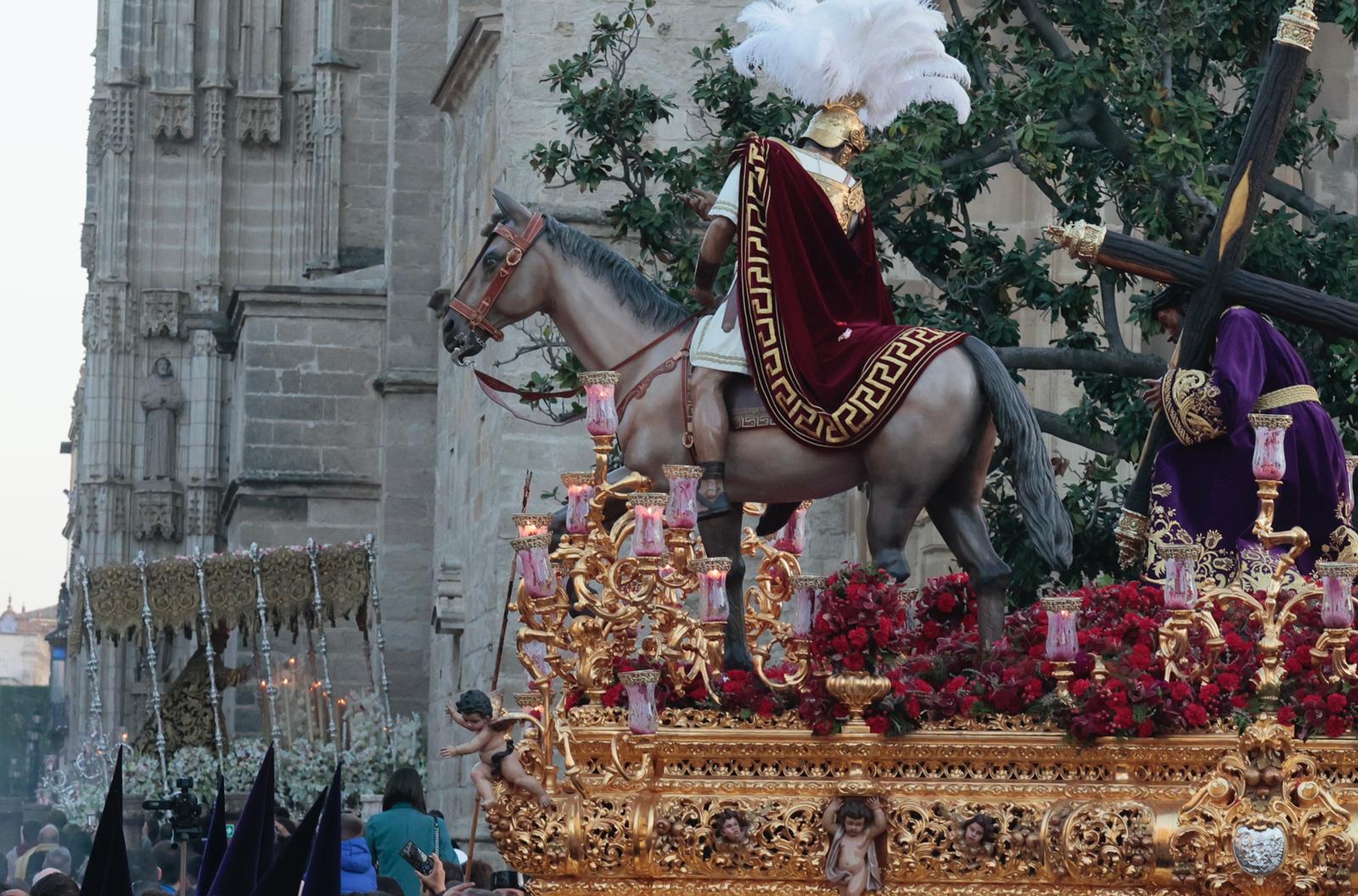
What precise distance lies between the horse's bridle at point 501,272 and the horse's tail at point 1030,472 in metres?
2.16

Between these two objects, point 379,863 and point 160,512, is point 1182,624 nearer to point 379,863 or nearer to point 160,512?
point 379,863

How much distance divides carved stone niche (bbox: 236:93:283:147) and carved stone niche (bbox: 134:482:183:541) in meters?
6.24

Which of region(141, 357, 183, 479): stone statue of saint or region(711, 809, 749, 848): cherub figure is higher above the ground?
region(141, 357, 183, 479): stone statue of saint

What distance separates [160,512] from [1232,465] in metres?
36.2

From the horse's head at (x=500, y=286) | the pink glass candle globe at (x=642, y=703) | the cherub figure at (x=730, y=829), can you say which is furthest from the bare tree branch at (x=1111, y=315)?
the cherub figure at (x=730, y=829)

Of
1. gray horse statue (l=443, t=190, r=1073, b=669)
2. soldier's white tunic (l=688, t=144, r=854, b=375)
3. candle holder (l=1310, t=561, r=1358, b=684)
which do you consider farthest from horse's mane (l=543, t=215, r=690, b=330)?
candle holder (l=1310, t=561, r=1358, b=684)

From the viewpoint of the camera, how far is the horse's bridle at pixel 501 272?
11.1 m

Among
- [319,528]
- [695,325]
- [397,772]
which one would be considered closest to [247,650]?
[319,528]

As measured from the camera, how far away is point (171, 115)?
43.7 metres

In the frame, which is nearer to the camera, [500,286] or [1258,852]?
[1258,852]

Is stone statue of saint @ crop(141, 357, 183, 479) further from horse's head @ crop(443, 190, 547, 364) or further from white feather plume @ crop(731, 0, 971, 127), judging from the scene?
white feather plume @ crop(731, 0, 971, 127)

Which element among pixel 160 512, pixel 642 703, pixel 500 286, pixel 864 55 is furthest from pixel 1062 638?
pixel 160 512

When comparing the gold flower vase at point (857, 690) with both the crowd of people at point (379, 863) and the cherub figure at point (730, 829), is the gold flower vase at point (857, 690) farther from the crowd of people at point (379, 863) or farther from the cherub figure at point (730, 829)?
the crowd of people at point (379, 863)

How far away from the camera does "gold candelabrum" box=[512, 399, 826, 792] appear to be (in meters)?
9.29
